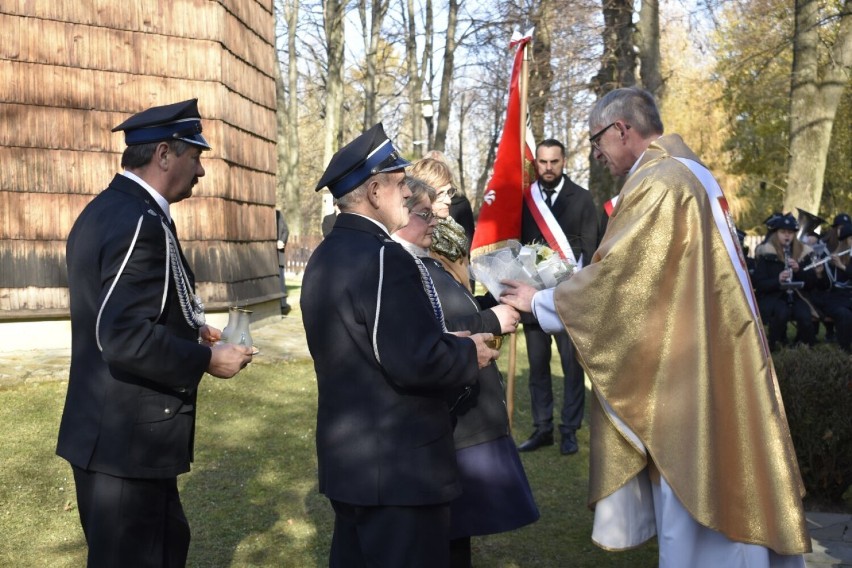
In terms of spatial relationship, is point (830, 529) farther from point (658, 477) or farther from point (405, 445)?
point (405, 445)

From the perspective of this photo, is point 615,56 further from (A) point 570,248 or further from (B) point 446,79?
(A) point 570,248

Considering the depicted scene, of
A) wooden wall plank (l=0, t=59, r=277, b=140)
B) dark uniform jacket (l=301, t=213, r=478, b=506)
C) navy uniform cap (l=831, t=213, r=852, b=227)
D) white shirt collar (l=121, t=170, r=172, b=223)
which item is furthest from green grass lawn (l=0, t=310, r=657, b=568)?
navy uniform cap (l=831, t=213, r=852, b=227)

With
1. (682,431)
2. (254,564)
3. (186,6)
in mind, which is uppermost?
(186,6)

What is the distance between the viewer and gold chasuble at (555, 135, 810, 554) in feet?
12.4

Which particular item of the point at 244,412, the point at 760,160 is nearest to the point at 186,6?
the point at 244,412

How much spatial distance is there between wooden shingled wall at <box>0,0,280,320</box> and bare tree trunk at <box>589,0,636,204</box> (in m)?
9.31

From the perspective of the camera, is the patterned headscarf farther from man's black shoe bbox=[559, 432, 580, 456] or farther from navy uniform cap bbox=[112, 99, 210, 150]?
man's black shoe bbox=[559, 432, 580, 456]

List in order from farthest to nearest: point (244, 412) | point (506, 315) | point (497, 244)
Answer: point (244, 412) → point (497, 244) → point (506, 315)

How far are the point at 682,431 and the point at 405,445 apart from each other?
1.27 metres

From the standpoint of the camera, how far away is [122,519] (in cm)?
338

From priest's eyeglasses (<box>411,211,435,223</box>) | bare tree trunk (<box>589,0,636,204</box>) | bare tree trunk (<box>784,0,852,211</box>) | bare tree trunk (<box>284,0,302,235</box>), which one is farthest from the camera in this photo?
bare tree trunk (<box>284,0,302,235</box>)

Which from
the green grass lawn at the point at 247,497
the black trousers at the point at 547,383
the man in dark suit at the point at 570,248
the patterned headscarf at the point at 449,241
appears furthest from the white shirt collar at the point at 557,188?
the patterned headscarf at the point at 449,241

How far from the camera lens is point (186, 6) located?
37.1ft

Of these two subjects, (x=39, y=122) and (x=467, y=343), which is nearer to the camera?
(x=467, y=343)
